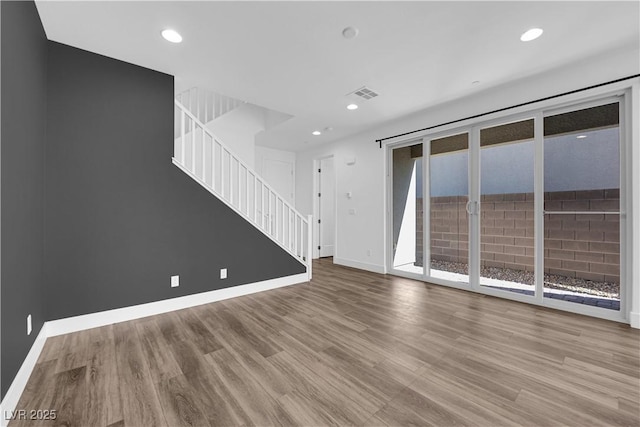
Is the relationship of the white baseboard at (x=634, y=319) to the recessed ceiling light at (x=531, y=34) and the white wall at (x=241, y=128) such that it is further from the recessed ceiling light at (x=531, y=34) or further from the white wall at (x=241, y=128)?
the white wall at (x=241, y=128)

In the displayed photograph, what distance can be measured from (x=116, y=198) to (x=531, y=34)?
4467 millimetres

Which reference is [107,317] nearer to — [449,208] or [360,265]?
[360,265]

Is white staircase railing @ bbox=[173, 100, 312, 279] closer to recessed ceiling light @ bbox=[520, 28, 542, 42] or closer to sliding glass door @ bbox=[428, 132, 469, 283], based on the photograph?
sliding glass door @ bbox=[428, 132, 469, 283]

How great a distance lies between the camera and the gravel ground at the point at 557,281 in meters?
2.78

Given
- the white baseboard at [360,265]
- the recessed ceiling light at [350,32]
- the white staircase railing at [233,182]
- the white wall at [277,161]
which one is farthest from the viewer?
the white wall at [277,161]

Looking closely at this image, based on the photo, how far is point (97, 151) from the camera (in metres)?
2.65

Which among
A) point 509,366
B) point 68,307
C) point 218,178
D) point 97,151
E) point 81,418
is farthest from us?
point 218,178

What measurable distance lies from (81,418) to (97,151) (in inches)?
95.0

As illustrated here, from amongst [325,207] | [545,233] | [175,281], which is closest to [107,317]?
[175,281]

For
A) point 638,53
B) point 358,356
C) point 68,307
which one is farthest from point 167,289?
point 638,53

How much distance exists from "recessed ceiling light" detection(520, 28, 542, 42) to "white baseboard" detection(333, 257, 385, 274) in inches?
148

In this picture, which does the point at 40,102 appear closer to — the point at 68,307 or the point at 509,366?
the point at 68,307

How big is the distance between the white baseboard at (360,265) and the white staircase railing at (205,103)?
12.9ft

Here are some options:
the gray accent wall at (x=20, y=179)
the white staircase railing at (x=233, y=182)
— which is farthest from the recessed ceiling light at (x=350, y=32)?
the gray accent wall at (x=20, y=179)
